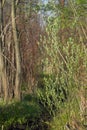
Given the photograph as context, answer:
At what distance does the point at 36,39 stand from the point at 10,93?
2.24 meters

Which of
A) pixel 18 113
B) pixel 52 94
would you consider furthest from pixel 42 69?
pixel 52 94

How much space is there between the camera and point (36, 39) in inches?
353

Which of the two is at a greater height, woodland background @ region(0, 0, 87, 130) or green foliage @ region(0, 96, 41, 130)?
woodland background @ region(0, 0, 87, 130)

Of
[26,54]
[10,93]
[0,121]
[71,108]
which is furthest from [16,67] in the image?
[71,108]

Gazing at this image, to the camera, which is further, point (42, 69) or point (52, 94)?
point (42, 69)

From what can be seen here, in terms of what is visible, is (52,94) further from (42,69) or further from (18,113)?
(42,69)

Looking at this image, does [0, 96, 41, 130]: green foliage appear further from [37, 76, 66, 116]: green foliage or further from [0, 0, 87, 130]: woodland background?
[37, 76, 66, 116]: green foliage

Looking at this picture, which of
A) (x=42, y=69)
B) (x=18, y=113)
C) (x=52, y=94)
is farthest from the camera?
(x=42, y=69)

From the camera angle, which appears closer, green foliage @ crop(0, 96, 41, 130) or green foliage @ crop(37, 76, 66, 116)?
green foliage @ crop(37, 76, 66, 116)

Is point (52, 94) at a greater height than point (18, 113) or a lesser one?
greater

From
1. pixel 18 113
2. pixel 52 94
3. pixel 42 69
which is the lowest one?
pixel 18 113

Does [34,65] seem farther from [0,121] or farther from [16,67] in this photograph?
[0,121]

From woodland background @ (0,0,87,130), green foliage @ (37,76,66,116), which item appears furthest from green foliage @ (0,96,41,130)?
green foliage @ (37,76,66,116)

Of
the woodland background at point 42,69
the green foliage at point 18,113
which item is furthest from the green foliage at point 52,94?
the green foliage at point 18,113
